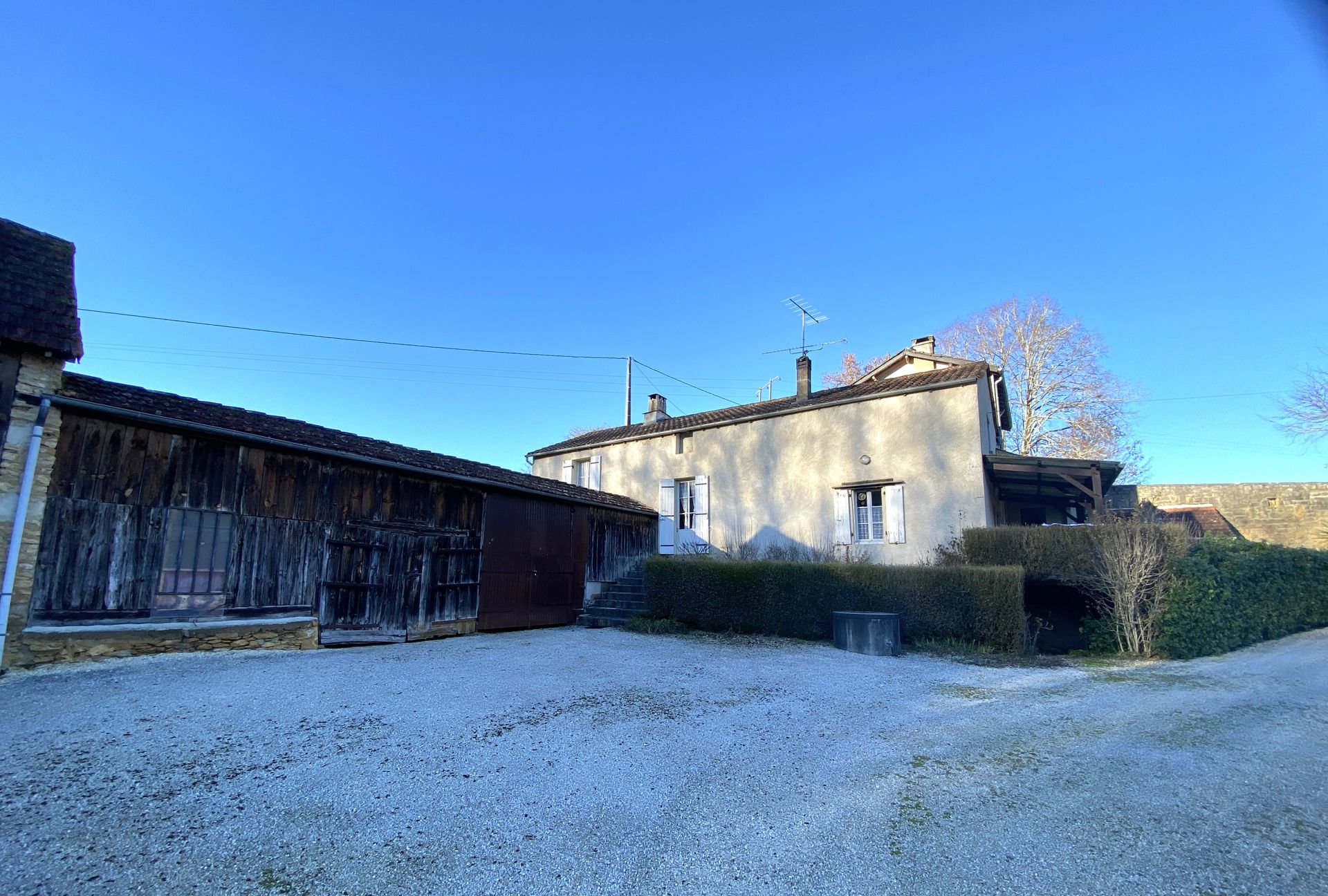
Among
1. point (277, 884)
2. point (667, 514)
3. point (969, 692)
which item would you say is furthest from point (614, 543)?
point (277, 884)

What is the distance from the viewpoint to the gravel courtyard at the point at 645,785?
2.86 metres

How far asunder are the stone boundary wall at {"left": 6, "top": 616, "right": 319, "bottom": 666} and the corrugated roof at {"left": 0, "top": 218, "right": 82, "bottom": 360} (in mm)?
3153

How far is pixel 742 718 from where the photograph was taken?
5.47 metres

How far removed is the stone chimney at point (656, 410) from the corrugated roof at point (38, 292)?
1375cm

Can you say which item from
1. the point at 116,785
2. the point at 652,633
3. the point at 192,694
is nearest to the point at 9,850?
the point at 116,785

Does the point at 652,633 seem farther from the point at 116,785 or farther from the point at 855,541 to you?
the point at 116,785

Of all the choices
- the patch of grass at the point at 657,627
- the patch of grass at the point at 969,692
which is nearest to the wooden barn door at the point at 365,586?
the patch of grass at the point at 657,627

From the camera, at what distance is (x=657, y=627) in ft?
37.5

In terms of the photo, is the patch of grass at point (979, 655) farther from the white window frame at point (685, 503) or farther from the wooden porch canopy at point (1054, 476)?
the white window frame at point (685, 503)

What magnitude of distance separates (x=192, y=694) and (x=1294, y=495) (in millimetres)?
30909

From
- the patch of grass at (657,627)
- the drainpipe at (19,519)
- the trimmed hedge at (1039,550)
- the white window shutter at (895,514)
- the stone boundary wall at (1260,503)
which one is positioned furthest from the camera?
the stone boundary wall at (1260,503)

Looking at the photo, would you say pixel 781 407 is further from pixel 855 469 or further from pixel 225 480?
pixel 225 480

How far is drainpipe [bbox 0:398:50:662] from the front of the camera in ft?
21.0

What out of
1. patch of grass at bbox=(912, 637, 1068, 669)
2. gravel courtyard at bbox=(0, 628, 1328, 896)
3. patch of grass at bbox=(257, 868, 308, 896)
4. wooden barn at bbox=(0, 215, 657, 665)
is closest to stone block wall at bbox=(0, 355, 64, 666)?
wooden barn at bbox=(0, 215, 657, 665)
